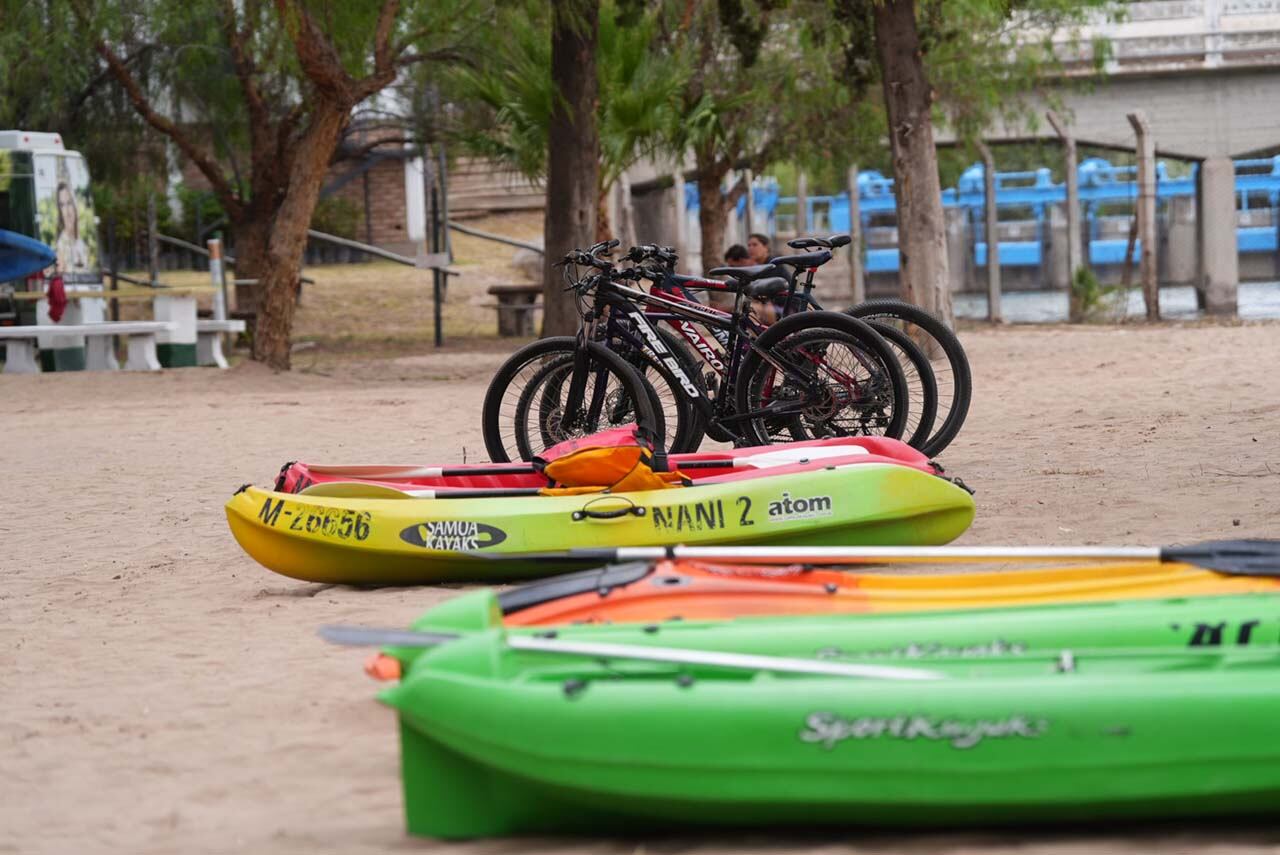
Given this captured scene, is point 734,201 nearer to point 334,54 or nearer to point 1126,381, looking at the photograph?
point 334,54

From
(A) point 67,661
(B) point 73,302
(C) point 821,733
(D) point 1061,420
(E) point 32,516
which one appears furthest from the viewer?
(B) point 73,302

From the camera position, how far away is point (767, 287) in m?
8.43

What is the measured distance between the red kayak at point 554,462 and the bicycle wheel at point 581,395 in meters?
0.85

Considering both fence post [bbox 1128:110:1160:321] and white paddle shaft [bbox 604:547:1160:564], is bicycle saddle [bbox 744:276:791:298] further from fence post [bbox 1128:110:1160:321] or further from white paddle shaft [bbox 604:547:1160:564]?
fence post [bbox 1128:110:1160:321]

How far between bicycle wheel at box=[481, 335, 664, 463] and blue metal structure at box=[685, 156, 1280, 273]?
39.2 m

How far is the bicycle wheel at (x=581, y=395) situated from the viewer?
8.38 m

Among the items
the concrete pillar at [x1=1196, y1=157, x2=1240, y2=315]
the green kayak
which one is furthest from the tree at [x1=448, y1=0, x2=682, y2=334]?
the green kayak

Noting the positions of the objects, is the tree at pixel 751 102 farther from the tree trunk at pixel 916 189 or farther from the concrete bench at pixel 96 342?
the concrete bench at pixel 96 342

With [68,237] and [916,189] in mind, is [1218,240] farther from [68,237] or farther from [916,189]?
[68,237]

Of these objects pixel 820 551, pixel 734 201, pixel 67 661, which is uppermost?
pixel 734 201

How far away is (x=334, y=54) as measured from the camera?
59.4ft

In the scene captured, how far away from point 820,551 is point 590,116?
554 inches

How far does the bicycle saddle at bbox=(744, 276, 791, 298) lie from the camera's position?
8422 millimetres

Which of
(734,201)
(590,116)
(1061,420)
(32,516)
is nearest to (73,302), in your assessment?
(590,116)
